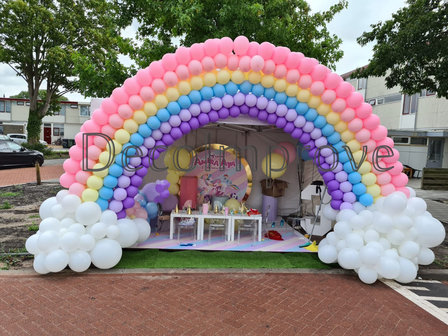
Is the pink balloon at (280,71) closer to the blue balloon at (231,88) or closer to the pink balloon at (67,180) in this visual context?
the blue balloon at (231,88)

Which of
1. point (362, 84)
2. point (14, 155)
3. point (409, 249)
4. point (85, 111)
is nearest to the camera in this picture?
point (409, 249)

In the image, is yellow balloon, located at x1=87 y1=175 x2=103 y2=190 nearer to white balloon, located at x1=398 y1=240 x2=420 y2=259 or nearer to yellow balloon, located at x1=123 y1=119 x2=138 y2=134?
yellow balloon, located at x1=123 y1=119 x2=138 y2=134

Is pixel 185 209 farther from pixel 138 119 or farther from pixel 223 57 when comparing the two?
pixel 223 57

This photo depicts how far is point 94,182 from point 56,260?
1195 millimetres

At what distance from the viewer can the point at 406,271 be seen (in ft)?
16.1

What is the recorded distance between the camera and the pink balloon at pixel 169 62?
504 cm

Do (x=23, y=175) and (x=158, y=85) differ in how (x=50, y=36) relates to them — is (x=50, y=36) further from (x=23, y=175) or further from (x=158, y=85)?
(x=158, y=85)

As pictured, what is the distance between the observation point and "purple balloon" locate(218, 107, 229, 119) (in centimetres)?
534

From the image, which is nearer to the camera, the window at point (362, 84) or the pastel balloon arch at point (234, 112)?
the pastel balloon arch at point (234, 112)

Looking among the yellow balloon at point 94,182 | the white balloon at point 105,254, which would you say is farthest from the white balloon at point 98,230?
the yellow balloon at point 94,182

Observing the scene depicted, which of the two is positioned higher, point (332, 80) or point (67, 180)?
point (332, 80)

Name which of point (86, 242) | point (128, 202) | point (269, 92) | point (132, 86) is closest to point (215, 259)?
point (128, 202)

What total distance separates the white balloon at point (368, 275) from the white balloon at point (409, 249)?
54 cm

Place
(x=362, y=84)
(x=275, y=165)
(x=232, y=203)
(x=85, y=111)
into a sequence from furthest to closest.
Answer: (x=85, y=111)
(x=362, y=84)
(x=275, y=165)
(x=232, y=203)
